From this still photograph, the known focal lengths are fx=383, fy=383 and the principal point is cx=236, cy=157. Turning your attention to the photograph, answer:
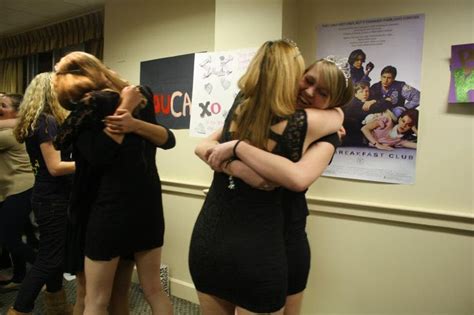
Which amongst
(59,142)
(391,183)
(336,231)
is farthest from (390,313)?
(59,142)

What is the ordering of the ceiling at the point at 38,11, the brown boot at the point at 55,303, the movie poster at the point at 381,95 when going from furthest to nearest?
the ceiling at the point at 38,11, the brown boot at the point at 55,303, the movie poster at the point at 381,95

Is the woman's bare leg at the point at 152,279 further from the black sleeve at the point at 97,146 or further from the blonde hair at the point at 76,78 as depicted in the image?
the blonde hair at the point at 76,78

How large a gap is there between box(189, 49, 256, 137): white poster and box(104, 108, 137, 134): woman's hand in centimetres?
87

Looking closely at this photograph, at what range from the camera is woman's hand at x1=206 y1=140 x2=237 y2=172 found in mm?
960

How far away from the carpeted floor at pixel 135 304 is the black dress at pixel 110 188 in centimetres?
117

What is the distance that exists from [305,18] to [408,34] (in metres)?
0.52

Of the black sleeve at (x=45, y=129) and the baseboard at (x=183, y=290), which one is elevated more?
the black sleeve at (x=45, y=129)

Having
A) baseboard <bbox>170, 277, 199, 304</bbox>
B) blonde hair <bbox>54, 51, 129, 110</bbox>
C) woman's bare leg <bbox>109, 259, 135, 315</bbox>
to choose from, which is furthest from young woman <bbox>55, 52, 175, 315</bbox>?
baseboard <bbox>170, 277, 199, 304</bbox>

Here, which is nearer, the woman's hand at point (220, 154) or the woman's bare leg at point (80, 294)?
the woman's hand at point (220, 154)

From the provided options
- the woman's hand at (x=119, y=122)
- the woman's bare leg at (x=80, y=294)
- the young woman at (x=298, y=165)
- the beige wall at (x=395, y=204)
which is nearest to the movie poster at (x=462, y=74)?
the beige wall at (x=395, y=204)

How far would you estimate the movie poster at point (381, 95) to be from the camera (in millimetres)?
1712

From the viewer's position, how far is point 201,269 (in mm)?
988

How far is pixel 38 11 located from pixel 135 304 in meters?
2.92

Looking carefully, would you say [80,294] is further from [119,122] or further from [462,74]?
[462,74]
